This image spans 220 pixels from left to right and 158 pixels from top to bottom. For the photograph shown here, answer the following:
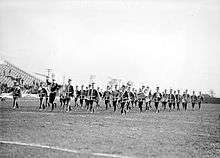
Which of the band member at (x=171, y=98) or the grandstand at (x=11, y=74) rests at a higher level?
the grandstand at (x=11, y=74)

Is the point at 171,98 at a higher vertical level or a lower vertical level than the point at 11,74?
lower

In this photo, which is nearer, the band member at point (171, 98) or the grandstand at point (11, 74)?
the band member at point (171, 98)

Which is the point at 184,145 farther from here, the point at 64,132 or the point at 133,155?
the point at 64,132

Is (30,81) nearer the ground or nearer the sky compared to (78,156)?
nearer the sky

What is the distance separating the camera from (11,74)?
7269 cm

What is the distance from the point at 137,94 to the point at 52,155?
2830 cm

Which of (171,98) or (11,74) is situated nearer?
(171,98)

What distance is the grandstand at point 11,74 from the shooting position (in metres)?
66.2

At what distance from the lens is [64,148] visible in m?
9.81

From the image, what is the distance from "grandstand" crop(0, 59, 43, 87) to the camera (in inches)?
2607

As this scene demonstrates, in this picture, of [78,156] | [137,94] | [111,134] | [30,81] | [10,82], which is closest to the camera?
[78,156]

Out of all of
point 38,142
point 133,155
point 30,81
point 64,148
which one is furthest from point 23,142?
point 30,81

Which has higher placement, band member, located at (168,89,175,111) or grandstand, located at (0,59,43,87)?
grandstand, located at (0,59,43,87)

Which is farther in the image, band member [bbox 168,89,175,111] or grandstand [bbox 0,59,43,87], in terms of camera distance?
grandstand [bbox 0,59,43,87]
